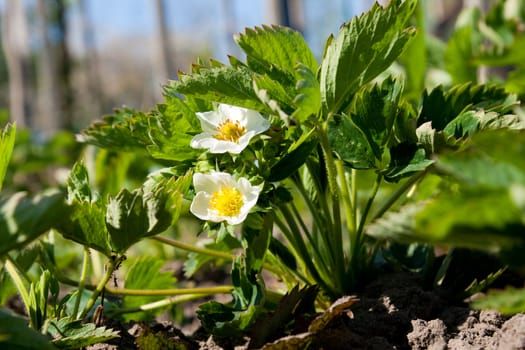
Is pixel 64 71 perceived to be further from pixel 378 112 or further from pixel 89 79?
pixel 89 79

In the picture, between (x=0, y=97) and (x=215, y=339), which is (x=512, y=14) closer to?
(x=215, y=339)

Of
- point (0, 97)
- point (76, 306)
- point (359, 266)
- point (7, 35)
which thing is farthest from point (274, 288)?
point (0, 97)

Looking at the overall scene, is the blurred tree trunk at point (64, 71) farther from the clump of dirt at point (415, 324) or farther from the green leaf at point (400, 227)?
the green leaf at point (400, 227)

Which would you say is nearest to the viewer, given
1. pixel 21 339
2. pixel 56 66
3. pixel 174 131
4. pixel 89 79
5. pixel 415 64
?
pixel 21 339

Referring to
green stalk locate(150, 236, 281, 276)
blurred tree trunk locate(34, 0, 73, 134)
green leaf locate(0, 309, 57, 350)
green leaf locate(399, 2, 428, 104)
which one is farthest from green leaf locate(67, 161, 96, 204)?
blurred tree trunk locate(34, 0, 73, 134)

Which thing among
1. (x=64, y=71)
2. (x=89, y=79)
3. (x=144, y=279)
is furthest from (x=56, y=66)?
(x=89, y=79)

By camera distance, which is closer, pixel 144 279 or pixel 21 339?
pixel 21 339

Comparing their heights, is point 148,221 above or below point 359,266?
above
